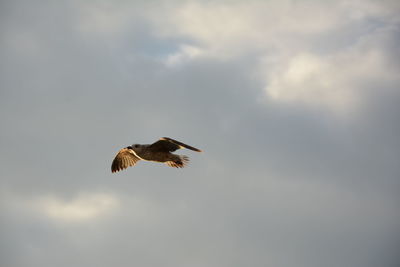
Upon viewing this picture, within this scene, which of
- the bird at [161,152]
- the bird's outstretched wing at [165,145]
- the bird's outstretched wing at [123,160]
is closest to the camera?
the bird's outstretched wing at [165,145]

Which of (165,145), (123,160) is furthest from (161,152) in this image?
(123,160)

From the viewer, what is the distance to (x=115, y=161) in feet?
116

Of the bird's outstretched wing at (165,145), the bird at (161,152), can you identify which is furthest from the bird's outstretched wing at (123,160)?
the bird's outstretched wing at (165,145)

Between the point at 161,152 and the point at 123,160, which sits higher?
the point at 123,160

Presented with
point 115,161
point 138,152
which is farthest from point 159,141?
point 115,161

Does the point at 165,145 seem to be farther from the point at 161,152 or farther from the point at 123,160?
the point at 123,160

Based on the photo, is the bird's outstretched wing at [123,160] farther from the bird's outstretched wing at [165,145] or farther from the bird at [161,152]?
the bird's outstretched wing at [165,145]

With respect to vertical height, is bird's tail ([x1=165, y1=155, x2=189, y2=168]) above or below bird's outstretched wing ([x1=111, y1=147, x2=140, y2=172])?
below

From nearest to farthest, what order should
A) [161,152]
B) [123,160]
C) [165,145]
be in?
[165,145], [161,152], [123,160]

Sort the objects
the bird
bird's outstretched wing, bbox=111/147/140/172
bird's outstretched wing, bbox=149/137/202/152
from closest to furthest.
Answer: bird's outstretched wing, bbox=149/137/202/152
the bird
bird's outstretched wing, bbox=111/147/140/172

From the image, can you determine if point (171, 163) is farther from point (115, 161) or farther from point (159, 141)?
point (115, 161)

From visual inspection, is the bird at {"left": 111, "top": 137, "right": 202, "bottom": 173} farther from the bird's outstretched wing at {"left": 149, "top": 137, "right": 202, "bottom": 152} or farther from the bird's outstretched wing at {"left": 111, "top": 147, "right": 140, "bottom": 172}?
the bird's outstretched wing at {"left": 111, "top": 147, "right": 140, "bottom": 172}

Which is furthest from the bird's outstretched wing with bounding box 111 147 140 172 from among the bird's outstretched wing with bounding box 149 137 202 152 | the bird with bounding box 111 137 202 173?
the bird's outstretched wing with bounding box 149 137 202 152

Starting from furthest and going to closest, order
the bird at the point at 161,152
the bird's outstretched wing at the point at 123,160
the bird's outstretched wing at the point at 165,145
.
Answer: the bird's outstretched wing at the point at 123,160 < the bird at the point at 161,152 < the bird's outstretched wing at the point at 165,145
